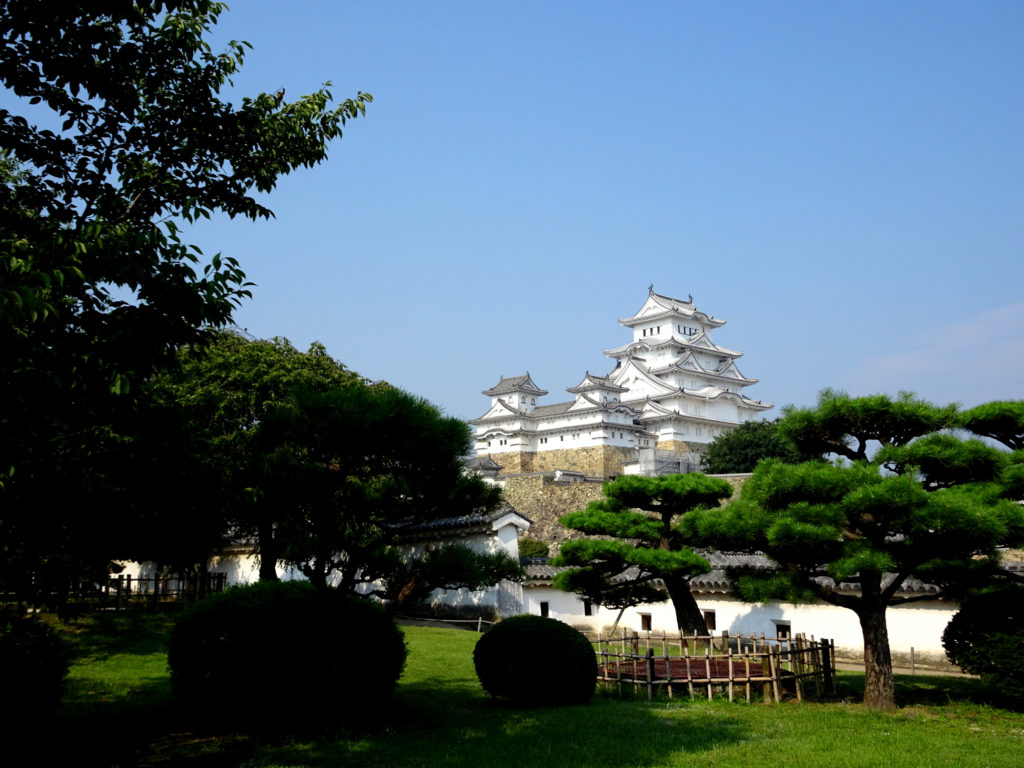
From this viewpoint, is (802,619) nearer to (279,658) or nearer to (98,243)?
(279,658)

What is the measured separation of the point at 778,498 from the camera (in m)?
11.2

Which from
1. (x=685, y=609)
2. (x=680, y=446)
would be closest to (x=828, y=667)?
(x=685, y=609)

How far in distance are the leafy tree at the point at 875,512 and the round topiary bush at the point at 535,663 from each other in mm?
2873

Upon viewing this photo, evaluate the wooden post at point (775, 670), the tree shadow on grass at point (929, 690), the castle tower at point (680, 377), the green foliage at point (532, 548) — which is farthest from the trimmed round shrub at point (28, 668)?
the castle tower at point (680, 377)

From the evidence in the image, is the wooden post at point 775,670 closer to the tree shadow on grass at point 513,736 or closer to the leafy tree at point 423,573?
the tree shadow on grass at point 513,736

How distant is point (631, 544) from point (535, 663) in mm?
5910

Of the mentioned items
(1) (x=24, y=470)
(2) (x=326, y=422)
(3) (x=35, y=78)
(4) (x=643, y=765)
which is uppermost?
(3) (x=35, y=78)

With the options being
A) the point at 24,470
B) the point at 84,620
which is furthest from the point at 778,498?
the point at 84,620

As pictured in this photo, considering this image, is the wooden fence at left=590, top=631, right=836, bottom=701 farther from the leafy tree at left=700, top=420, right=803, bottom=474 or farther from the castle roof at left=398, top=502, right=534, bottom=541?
the leafy tree at left=700, top=420, right=803, bottom=474

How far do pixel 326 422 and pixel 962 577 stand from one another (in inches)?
390

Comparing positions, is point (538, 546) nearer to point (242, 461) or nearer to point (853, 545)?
point (853, 545)

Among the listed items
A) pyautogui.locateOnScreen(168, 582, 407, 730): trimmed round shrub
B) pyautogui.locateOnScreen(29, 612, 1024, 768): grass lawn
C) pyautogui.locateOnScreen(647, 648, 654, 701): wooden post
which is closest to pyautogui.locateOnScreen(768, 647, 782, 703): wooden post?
pyautogui.locateOnScreen(29, 612, 1024, 768): grass lawn

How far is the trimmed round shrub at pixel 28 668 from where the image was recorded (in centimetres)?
714

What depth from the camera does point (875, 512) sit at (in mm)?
10555
